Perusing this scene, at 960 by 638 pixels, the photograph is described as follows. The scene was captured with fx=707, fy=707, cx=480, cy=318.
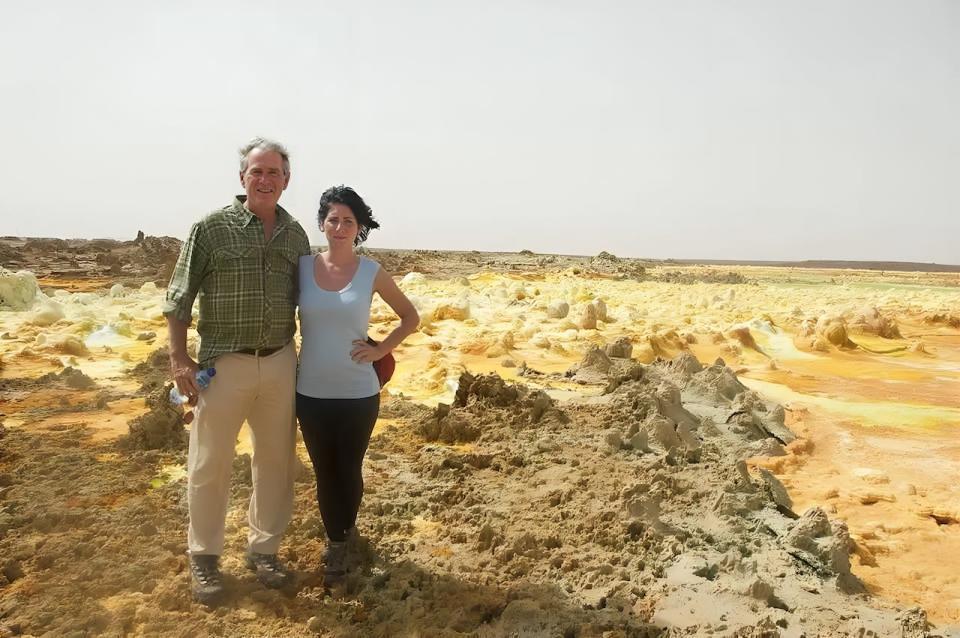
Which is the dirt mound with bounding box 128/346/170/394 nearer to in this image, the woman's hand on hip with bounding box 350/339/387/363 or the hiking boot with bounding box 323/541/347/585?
the hiking boot with bounding box 323/541/347/585

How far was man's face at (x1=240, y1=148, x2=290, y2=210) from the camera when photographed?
2641 mm

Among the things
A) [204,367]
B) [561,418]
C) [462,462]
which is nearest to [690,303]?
[561,418]

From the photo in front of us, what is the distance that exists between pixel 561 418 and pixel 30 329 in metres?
7.34

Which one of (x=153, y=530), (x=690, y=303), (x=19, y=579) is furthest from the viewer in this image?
(x=690, y=303)

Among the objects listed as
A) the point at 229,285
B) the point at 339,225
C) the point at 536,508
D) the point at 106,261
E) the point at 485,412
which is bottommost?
the point at 536,508

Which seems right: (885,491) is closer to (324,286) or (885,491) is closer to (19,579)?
(324,286)

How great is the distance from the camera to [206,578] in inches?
108

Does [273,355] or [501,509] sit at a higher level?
[273,355]

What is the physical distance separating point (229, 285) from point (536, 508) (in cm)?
188

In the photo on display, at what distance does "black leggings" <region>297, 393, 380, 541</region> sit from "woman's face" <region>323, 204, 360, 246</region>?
624 millimetres

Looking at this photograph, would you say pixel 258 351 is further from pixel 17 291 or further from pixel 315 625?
pixel 17 291

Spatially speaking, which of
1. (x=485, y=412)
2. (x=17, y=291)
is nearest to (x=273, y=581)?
(x=485, y=412)

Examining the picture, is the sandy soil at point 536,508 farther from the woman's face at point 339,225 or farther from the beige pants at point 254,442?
the woman's face at point 339,225

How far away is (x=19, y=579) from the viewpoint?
9.44 ft
